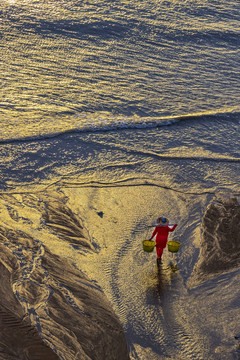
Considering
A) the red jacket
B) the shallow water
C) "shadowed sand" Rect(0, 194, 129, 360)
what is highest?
the shallow water

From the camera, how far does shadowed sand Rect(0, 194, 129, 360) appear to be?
4879mm

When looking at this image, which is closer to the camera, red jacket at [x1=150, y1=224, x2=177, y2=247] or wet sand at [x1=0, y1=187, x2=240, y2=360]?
wet sand at [x1=0, y1=187, x2=240, y2=360]

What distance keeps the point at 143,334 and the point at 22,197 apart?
12.0ft

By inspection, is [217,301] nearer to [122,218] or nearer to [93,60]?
[122,218]

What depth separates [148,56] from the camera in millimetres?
14562

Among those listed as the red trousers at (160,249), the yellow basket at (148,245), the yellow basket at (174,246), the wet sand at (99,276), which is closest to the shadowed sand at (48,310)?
the wet sand at (99,276)

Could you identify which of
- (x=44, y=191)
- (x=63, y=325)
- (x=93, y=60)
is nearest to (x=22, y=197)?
(x=44, y=191)

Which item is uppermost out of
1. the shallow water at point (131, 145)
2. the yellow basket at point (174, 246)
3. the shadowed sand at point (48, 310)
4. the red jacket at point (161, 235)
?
the shallow water at point (131, 145)

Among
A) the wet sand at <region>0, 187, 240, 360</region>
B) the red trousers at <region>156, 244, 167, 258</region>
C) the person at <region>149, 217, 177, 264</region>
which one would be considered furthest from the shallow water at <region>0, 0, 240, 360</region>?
the person at <region>149, 217, 177, 264</region>

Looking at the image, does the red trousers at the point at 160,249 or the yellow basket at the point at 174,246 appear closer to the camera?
the yellow basket at the point at 174,246

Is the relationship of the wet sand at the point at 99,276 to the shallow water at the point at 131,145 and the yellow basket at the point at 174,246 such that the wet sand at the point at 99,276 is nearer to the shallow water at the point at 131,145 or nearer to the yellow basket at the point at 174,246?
the shallow water at the point at 131,145

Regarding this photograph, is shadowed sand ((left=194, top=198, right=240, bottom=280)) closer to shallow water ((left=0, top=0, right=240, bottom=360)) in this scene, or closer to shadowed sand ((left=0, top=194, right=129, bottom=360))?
shallow water ((left=0, top=0, right=240, bottom=360))

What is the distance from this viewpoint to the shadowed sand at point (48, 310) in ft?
16.0

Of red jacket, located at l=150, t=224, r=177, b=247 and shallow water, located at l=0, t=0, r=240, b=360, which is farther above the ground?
shallow water, located at l=0, t=0, r=240, b=360
